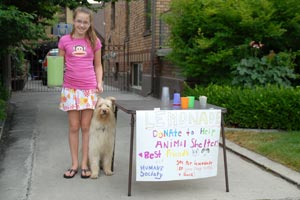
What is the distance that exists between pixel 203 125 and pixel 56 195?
1708 millimetres

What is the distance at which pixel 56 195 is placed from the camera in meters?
4.88

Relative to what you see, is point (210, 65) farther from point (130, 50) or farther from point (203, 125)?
point (130, 50)

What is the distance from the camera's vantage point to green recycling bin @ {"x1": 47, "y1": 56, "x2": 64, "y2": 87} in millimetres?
5273

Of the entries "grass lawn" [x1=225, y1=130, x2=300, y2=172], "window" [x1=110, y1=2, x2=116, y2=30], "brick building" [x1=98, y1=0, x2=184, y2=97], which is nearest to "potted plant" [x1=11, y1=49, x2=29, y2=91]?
"brick building" [x1=98, y1=0, x2=184, y2=97]

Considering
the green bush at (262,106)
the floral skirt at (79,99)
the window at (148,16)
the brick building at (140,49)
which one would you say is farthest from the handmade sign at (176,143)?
the window at (148,16)

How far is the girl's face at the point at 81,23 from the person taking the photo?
5207 millimetres

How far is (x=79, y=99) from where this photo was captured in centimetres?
531

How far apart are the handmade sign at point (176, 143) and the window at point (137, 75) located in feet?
36.3

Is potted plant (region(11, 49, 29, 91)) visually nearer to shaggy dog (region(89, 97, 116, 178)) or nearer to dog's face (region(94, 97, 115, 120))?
shaggy dog (region(89, 97, 116, 178))

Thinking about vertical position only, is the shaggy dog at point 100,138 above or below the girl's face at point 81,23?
below

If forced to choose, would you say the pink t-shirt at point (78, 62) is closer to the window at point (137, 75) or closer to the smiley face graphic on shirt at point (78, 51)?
the smiley face graphic on shirt at point (78, 51)

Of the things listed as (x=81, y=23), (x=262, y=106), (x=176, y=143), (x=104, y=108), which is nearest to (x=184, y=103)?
(x=176, y=143)

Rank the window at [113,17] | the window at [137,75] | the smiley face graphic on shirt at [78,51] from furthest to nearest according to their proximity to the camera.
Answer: the window at [113,17], the window at [137,75], the smiley face graphic on shirt at [78,51]

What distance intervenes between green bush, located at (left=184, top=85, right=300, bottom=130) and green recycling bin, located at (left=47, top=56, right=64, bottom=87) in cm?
378
